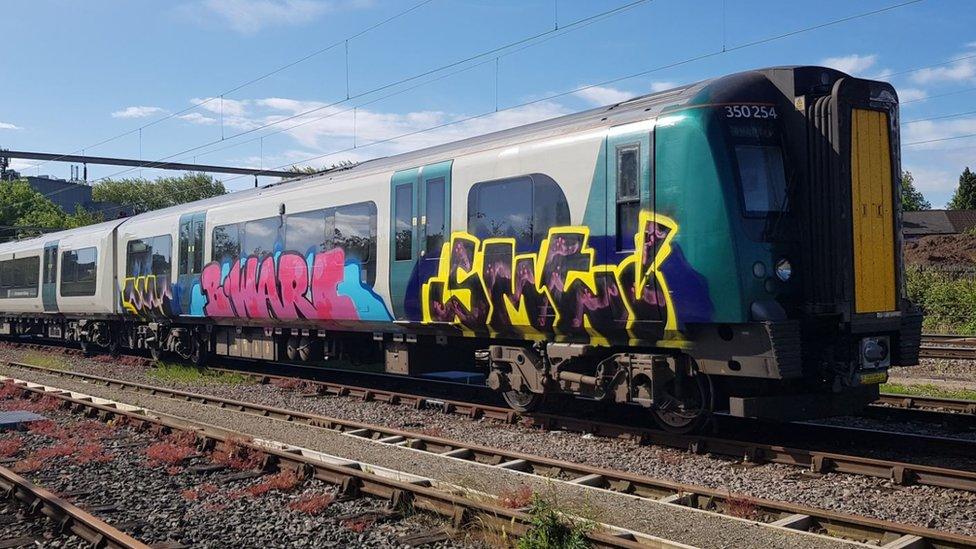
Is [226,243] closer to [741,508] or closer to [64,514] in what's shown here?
[64,514]

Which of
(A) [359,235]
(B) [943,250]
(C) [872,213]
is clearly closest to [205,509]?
(A) [359,235]

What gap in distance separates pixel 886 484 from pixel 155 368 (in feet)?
51.8

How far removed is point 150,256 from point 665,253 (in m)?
14.0

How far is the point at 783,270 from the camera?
8.24m

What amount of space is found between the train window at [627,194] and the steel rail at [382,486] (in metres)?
3.27

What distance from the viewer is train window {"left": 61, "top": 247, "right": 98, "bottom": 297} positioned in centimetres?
2155

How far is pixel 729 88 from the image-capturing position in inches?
330

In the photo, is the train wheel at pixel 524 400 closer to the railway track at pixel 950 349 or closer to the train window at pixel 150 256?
the railway track at pixel 950 349

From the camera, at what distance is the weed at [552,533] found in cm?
527

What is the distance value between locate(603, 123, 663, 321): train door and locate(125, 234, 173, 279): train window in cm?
1212

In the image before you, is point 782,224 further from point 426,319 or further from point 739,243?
point 426,319

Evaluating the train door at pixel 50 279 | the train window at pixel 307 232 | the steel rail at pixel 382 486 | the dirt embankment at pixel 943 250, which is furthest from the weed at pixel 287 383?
the dirt embankment at pixel 943 250

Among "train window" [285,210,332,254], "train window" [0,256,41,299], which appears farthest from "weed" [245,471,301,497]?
"train window" [0,256,41,299]

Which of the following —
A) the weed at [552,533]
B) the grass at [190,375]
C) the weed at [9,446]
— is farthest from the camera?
the grass at [190,375]
